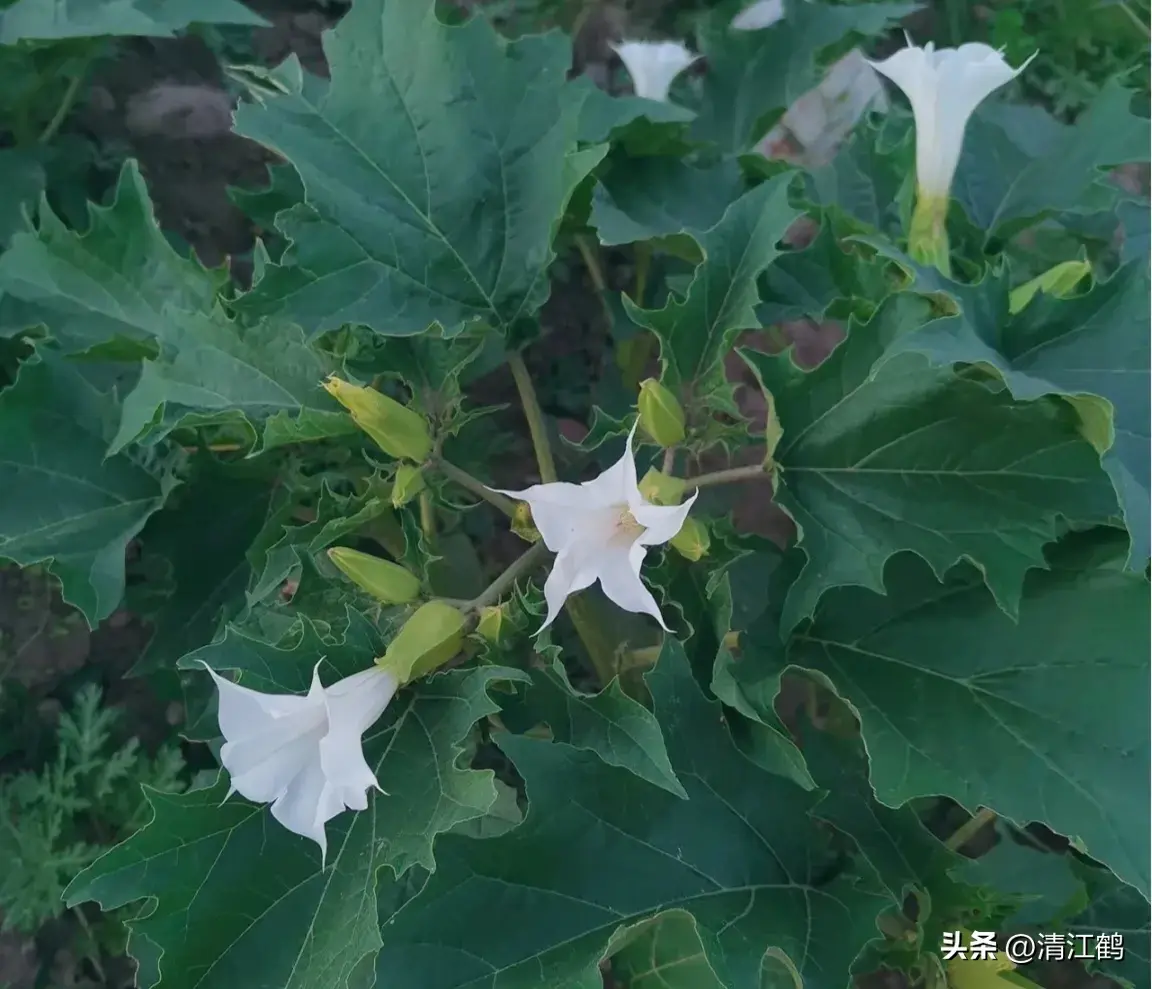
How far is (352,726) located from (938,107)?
0.56 meters

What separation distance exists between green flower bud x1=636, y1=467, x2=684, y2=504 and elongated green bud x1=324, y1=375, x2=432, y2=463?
0.14 m

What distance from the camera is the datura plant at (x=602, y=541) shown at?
59 centimetres

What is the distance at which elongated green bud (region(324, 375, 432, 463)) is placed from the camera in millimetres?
621

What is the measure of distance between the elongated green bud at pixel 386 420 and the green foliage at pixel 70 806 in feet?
1.07

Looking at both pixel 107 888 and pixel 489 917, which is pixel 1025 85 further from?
pixel 107 888

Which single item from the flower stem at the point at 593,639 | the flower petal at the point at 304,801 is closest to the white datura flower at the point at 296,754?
the flower petal at the point at 304,801

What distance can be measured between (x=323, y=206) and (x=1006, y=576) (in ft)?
1.56

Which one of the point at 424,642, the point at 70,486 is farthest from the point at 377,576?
the point at 70,486

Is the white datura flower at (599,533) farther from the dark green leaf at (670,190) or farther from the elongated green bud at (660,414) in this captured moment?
the dark green leaf at (670,190)

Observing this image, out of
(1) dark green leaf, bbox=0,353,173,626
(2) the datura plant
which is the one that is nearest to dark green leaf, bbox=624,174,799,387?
(2) the datura plant

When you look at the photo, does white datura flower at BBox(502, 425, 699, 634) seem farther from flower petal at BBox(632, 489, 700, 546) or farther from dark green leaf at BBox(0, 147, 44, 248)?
dark green leaf at BBox(0, 147, 44, 248)

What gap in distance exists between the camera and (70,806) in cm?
Result: 81

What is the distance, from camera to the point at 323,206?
70 cm

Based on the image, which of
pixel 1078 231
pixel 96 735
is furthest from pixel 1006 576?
pixel 96 735
